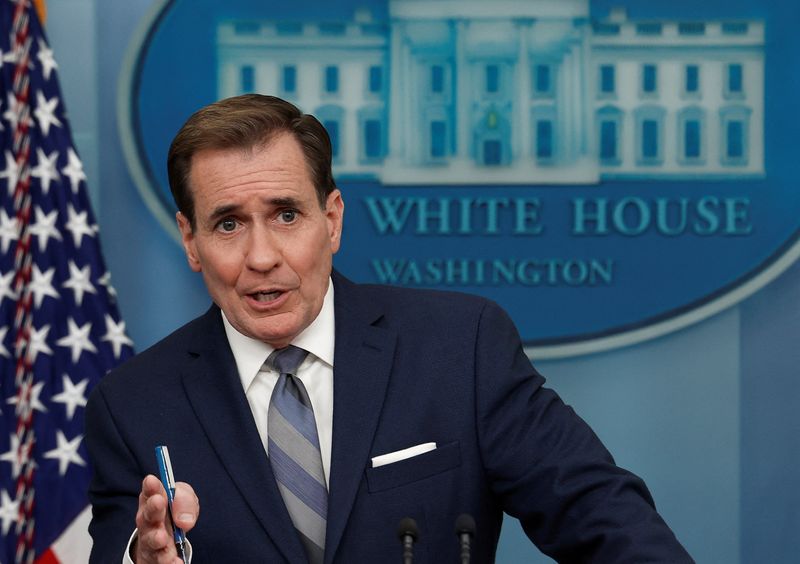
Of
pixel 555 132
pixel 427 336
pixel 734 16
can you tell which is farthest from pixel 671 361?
pixel 427 336

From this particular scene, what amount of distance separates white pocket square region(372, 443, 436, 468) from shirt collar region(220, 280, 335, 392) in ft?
0.69

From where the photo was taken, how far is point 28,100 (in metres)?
3.45

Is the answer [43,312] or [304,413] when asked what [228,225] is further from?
[43,312]

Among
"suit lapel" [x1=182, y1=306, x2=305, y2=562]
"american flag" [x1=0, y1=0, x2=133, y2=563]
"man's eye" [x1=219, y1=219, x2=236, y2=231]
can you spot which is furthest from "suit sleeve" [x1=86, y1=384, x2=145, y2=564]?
Result: "american flag" [x1=0, y1=0, x2=133, y2=563]

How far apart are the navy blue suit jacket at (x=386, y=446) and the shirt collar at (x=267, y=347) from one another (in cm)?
2

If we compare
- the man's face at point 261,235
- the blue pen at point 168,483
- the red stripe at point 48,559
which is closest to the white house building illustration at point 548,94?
the red stripe at point 48,559

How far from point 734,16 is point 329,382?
2262mm

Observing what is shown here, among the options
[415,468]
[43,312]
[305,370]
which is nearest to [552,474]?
[415,468]

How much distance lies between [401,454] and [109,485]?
0.51 meters

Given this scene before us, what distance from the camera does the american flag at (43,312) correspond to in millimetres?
3357

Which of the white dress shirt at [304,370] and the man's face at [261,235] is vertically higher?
the man's face at [261,235]

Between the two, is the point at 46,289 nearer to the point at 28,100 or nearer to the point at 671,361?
the point at 28,100

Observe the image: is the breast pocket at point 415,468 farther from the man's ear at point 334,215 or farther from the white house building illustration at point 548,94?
the white house building illustration at point 548,94

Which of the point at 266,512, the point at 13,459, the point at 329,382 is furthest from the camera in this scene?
the point at 13,459
